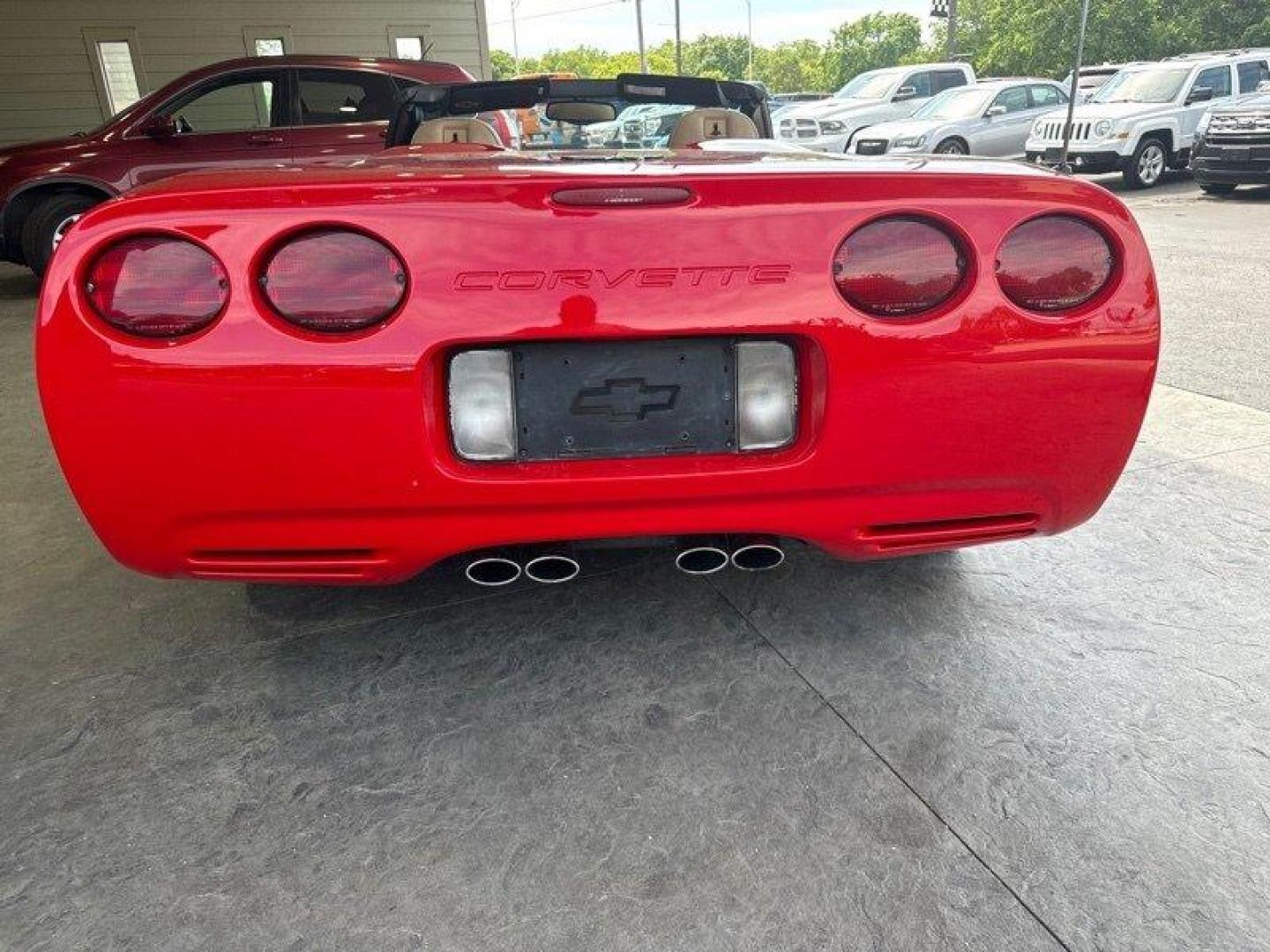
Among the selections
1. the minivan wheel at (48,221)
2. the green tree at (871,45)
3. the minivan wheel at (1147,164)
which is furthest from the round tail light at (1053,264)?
the green tree at (871,45)

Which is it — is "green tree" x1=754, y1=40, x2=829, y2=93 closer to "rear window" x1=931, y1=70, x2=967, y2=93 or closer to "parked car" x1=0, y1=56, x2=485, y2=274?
"rear window" x1=931, y1=70, x2=967, y2=93

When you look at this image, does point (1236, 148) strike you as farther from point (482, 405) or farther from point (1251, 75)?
point (482, 405)

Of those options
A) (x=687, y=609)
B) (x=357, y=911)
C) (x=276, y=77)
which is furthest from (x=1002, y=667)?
(x=276, y=77)

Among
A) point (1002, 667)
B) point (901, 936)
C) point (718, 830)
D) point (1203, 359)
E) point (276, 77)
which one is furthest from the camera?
point (276, 77)

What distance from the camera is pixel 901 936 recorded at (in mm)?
1318

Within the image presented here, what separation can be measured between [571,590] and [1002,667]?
1042mm

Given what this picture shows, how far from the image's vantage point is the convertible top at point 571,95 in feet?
9.97

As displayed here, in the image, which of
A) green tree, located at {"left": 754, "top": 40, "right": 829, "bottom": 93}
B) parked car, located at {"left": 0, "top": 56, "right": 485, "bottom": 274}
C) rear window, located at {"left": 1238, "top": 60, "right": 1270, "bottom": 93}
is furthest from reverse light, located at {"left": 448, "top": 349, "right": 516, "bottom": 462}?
green tree, located at {"left": 754, "top": 40, "right": 829, "bottom": 93}

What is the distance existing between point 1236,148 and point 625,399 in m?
13.3

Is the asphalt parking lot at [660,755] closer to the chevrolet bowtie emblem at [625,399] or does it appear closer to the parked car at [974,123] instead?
the chevrolet bowtie emblem at [625,399]

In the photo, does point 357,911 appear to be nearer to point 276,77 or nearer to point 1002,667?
point 1002,667

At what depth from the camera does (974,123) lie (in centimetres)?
1427

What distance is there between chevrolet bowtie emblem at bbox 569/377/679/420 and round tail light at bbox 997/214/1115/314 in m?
0.63

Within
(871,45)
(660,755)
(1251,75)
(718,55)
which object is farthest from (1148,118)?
(718,55)
